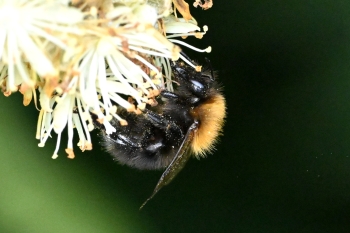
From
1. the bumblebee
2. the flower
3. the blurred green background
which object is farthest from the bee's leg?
the blurred green background

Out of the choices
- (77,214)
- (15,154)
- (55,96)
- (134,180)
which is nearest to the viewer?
(55,96)

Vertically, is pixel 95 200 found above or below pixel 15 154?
below

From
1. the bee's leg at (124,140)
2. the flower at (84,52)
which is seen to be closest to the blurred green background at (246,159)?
the bee's leg at (124,140)

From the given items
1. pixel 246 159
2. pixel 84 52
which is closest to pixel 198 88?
pixel 84 52

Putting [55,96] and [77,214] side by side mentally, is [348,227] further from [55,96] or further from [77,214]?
[55,96]

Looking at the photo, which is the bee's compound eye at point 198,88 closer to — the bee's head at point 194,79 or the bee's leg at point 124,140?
the bee's head at point 194,79

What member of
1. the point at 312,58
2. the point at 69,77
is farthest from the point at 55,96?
the point at 312,58

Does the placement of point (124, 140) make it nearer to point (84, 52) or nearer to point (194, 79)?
point (194, 79)
